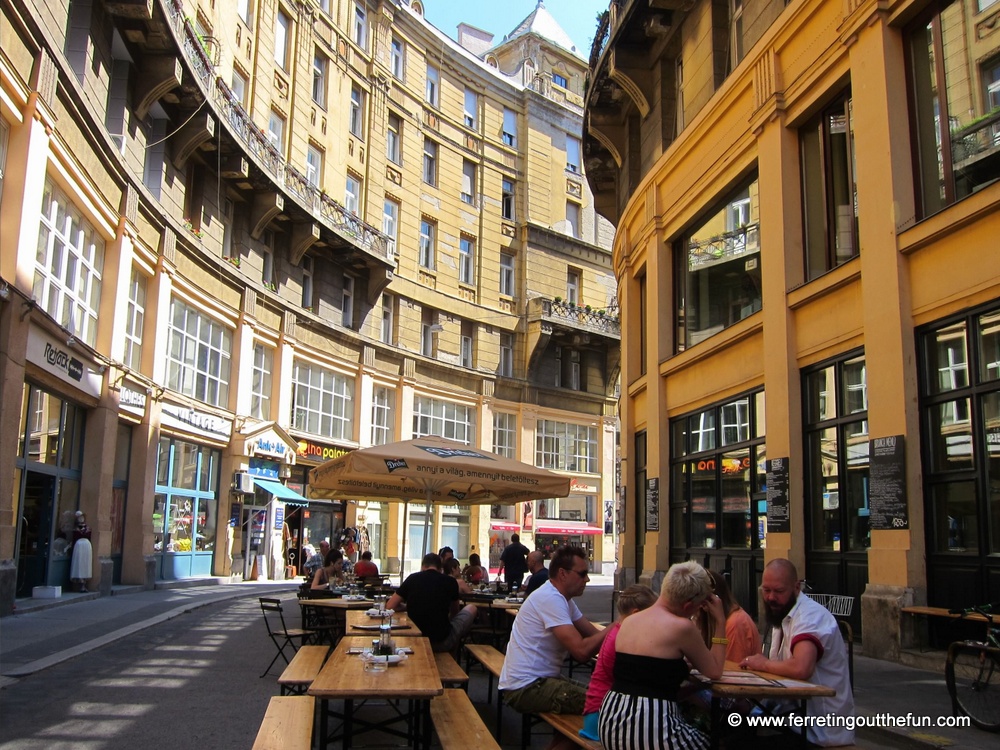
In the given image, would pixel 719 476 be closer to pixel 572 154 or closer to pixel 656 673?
pixel 656 673

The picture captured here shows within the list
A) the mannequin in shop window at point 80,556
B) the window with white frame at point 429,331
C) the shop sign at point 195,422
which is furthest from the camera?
the window with white frame at point 429,331

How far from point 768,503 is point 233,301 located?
17.5 meters

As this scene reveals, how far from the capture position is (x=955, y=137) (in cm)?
994

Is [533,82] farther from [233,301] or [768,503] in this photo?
[768,503]

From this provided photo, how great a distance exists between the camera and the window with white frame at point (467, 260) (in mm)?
37875

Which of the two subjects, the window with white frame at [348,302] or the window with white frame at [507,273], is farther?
the window with white frame at [507,273]

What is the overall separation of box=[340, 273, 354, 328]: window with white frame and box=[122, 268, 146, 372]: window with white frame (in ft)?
36.2

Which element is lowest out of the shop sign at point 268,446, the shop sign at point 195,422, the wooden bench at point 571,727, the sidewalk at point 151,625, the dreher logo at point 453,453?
the sidewalk at point 151,625

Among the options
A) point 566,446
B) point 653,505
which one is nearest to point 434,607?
point 653,505

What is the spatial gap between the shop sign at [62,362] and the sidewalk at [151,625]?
4008mm

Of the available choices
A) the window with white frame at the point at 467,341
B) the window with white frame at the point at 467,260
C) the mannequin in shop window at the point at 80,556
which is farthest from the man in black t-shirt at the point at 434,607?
the window with white frame at the point at 467,260

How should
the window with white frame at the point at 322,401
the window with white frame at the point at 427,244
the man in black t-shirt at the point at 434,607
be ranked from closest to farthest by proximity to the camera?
the man in black t-shirt at the point at 434,607 → the window with white frame at the point at 322,401 → the window with white frame at the point at 427,244

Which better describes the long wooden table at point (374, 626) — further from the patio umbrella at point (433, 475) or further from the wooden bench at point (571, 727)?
the wooden bench at point (571, 727)

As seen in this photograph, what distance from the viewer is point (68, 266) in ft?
56.4
